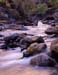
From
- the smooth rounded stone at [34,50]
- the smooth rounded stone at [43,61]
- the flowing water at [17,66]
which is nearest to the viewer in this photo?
the flowing water at [17,66]

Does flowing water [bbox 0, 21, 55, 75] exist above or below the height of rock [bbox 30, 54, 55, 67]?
below


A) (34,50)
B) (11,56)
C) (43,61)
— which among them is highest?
(34,50)

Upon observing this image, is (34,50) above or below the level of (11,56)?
above

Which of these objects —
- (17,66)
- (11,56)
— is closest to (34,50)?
(17,66)

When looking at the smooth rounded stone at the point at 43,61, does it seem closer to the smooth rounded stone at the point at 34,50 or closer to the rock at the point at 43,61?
the rock at the point at 43,61

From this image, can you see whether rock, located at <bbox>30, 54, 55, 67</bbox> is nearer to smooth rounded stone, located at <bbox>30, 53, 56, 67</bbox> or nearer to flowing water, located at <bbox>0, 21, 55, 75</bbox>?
smooth rounded stone, located at <bbox>30, 53, 56, 67</bbox>

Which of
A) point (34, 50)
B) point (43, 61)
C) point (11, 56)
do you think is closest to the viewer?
point (43, 61)

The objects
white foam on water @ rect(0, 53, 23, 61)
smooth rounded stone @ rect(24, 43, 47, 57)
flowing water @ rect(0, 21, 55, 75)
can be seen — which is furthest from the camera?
white foam on water @ rect(0, 53, 23, 61)

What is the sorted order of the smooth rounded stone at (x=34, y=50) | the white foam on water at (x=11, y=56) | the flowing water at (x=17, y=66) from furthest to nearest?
the white foam on water at (x=11, y=56) < the smooth rounded stone at (x=34, y=50) < the flowing water at (x=17, y=66)

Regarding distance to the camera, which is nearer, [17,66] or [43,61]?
[43,61]

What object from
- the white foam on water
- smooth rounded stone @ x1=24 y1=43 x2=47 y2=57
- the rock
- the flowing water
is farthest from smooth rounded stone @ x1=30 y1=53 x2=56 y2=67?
the white foam on water

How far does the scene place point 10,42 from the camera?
12.5 m

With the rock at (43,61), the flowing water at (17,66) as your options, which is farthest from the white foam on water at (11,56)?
the rock at (43,61)

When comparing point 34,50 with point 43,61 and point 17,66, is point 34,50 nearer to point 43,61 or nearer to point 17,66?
point 17,66
